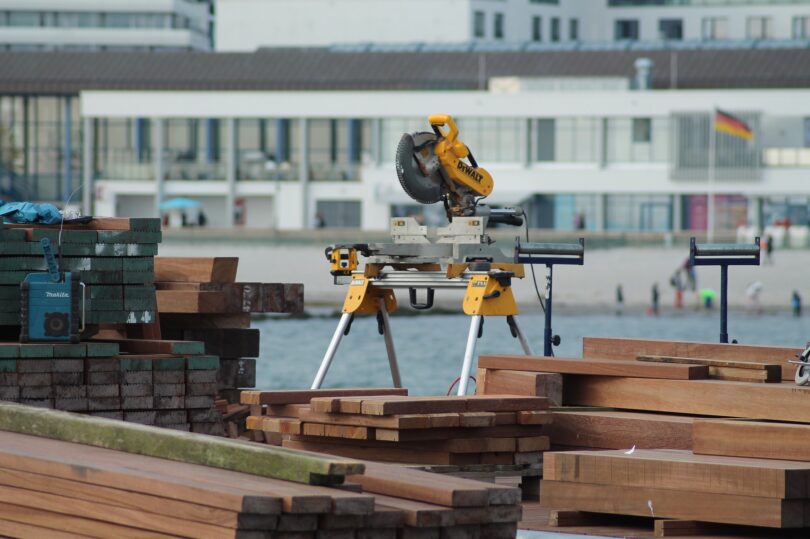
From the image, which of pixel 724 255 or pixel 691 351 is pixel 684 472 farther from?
pixel 724 255

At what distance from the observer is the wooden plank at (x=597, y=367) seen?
12.2m

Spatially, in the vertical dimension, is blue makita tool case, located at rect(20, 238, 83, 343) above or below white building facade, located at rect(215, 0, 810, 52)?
below

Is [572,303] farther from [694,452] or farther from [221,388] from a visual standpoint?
[694,452]

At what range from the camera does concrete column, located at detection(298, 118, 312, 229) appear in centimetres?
→ 9375

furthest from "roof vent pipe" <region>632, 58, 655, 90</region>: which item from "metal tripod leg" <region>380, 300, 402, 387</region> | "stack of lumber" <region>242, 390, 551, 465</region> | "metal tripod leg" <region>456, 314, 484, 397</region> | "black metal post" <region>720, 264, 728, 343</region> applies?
"stack of lumber" <region>242, 390, 551, 465</region>

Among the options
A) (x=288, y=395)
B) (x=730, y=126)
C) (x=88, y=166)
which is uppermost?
(x=730, y=126)

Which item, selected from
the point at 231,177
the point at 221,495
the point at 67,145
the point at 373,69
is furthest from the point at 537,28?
the point at 221,495

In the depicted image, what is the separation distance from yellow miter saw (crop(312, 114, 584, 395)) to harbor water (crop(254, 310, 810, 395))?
27.4m

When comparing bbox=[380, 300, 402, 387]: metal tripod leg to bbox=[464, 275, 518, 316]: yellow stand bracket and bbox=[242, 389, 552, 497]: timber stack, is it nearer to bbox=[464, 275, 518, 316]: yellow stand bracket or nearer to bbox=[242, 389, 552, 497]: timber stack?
bbox=[464, 275, 518, 316]: yellow stand bracket

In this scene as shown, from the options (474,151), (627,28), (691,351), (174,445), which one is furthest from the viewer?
(627,28)

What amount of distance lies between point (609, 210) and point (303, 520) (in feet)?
275

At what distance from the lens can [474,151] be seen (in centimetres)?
9175

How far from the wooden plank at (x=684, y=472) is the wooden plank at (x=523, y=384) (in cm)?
152

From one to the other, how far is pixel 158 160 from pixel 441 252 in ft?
265
